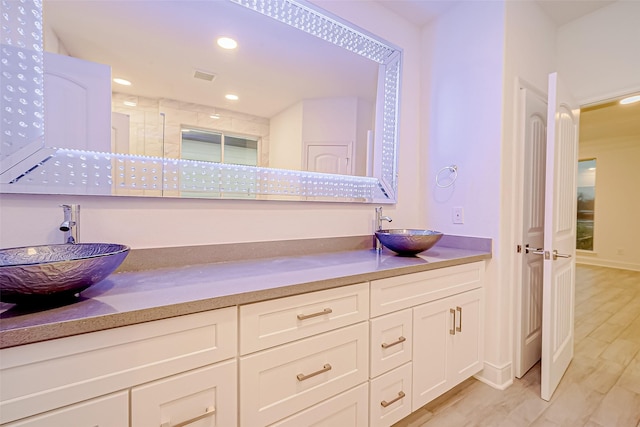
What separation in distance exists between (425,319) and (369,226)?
71 centimetres

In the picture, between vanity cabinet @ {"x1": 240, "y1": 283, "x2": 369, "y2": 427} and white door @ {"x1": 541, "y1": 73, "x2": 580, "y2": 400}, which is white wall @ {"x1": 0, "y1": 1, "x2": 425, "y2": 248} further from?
white door @ {"x1": 541, "y1": 73, "x2": 580, "y2": 400}

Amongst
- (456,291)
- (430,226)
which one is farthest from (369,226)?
(456,291)

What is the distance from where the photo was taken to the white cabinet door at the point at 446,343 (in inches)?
54.5

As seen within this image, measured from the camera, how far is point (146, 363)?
752mm

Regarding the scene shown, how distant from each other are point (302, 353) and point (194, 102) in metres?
1.22

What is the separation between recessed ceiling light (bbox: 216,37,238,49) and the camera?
1387mm

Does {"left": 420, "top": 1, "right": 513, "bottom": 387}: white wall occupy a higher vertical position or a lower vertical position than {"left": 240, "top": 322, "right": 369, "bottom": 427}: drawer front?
higher

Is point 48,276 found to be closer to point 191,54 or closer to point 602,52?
point 191,54

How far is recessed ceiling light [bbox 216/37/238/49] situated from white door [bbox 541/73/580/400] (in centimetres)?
175

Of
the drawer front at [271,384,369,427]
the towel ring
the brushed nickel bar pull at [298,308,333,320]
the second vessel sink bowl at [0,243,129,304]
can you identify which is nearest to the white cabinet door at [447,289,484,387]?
the drawer front at [271,384,369,427]

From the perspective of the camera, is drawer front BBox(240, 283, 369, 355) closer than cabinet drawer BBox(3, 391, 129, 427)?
No

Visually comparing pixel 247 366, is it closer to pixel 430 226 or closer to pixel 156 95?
pixel 156 95

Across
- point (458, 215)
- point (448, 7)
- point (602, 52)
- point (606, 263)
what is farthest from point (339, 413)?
point (606, 263)

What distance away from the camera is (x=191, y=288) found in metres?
0.92
